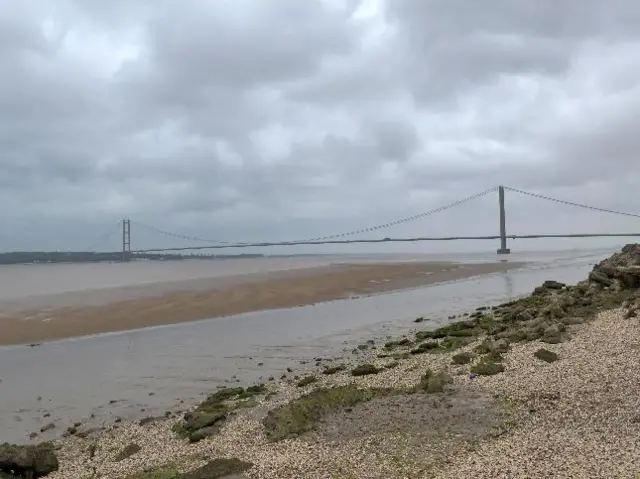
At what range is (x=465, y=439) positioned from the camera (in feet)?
20.5

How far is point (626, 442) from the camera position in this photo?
564 centimetres

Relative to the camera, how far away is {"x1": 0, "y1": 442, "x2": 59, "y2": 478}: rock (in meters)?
7.18

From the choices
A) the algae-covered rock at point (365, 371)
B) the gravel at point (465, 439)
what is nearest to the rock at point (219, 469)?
the gravel at point (465, 439)

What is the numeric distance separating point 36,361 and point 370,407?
40.0ft

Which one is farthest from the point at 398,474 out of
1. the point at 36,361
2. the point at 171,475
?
the point at 36,361

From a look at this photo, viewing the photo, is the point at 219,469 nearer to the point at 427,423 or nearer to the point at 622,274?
the point at 427,423

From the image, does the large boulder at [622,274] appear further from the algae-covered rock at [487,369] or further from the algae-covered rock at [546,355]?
the algae-covered rock at [487,369]

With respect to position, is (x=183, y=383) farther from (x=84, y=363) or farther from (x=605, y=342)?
(x=605, y=342)

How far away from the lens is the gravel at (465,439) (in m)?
5.52

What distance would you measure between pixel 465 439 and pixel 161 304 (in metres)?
24.6

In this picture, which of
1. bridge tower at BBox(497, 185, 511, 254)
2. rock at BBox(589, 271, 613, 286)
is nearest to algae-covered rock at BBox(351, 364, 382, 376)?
rock at BBox(589, 271, 613, 286)

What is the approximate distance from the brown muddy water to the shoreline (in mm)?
1381

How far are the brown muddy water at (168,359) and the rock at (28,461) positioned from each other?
7.07ft

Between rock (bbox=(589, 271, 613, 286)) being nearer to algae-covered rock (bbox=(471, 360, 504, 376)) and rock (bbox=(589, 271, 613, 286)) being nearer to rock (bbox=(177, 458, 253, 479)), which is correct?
algae-covered rock (bbox=(471, 360, 504, 376))
